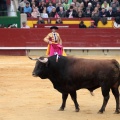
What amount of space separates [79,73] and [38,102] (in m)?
1.52

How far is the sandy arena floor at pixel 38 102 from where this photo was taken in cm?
953

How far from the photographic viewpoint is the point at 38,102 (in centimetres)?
1096

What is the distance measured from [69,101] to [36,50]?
10952mm

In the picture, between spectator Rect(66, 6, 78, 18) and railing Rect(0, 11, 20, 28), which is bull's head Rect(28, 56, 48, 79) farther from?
spectator Rect(66, 6, 78, 18)

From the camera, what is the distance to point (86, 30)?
22.2 metres

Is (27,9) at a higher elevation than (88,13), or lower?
higher

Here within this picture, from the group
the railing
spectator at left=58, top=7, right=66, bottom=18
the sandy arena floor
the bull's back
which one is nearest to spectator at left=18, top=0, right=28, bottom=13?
the railing

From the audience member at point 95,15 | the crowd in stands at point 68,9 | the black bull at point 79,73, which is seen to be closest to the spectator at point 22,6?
the crowd in stands at point 68,9

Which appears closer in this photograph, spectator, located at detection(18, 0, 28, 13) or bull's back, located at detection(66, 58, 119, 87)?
bull's back, located at detection(66, 58, 119, 87)

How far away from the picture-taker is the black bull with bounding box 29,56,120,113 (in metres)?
9.68

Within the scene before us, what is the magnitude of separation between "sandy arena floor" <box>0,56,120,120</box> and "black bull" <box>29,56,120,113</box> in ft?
1.19

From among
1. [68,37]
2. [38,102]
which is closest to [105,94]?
[38,102]

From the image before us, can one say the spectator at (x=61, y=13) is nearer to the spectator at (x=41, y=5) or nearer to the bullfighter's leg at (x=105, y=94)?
the spectator at (x=41, y=5)

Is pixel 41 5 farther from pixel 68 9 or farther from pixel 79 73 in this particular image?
pixel 79 73
